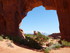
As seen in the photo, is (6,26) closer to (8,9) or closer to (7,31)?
(7,31)

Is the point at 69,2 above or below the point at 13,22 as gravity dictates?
above

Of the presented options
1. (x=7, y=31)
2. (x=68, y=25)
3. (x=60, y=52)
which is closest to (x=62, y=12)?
(x=68, y=25)

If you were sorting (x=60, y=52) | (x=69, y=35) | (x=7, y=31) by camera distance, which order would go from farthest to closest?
(x=7, y=31) < (x=69, y=35) < (x=60, y=52)

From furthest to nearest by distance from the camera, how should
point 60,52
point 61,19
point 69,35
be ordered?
point 61,19, point 69,35, point 60,52

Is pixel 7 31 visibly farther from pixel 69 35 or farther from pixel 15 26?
pixel 69 35

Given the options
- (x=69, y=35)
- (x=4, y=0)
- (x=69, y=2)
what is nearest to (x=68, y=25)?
(x=69, y=35)

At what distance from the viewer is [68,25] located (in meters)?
14.1

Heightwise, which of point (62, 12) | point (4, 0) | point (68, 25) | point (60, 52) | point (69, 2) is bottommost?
point (60, 52)

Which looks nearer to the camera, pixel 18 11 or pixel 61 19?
pixel 61 19

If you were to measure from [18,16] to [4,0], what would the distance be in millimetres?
3257

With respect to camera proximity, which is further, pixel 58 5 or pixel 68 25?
pixel 58 5

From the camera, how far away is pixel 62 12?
1480cm

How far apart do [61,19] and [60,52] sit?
730cm

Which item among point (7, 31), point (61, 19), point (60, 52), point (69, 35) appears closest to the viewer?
point (60, 52)
